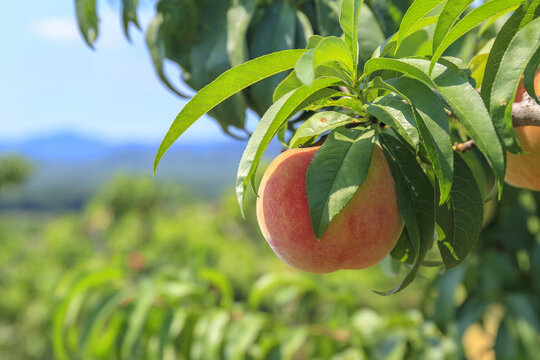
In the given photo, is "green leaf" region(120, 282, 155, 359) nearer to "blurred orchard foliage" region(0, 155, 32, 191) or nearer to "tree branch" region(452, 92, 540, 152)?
"tree branch" region(452, 92, 540, 152)

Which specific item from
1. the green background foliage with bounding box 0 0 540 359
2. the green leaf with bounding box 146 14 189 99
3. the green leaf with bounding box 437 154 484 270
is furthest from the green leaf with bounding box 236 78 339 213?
the green leaf with bounding box 146 14 189 99

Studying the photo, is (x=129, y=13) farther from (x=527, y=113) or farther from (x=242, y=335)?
(x=242, y=335)

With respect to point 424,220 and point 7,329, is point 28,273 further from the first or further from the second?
point 424,220

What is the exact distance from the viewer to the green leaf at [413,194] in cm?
30

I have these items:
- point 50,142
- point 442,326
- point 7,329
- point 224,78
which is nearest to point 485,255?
point 442,326

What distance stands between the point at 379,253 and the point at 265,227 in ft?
0.26

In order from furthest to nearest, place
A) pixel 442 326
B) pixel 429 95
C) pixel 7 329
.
Result: pixel 7 329 < pixel 442 326 < pixel 429 95

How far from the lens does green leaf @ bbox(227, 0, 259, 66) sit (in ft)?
1.74

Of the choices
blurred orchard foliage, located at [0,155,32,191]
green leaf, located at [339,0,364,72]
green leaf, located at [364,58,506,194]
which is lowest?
blurred orchard foliage, located at [0,155,32,191]

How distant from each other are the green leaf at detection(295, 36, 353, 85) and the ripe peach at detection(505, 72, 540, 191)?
14 cm

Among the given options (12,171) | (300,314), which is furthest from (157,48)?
(12,171)

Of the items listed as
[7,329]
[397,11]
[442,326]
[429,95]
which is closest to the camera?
[429,95]

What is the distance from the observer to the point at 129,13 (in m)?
0.56

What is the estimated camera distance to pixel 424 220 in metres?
0.31
